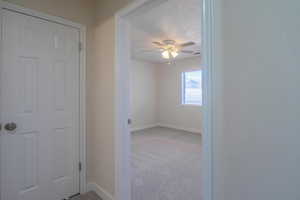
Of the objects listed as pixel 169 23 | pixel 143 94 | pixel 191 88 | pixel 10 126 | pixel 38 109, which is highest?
pixel 169 23

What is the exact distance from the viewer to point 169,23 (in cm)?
257

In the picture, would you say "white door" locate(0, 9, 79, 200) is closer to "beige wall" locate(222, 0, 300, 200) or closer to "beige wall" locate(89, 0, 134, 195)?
"beige wall" locate(89, 0, 134, 195)

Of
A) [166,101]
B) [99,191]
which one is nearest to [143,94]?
[166,101]

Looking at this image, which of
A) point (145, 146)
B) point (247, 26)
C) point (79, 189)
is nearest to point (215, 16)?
point (247, 26)

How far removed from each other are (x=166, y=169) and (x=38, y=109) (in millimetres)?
2000

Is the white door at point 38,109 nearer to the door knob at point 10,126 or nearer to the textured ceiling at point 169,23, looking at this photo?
the door knob at point 10,126

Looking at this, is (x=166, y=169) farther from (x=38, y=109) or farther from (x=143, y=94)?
(x=143, y=94)

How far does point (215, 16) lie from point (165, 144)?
333 cm

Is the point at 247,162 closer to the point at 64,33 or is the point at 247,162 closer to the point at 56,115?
the point at 56,115

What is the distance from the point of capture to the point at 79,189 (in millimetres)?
1875

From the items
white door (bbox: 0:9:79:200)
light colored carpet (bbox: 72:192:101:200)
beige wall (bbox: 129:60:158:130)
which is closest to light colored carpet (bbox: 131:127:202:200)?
light colored carpet (bbox: 72:192:101:200)

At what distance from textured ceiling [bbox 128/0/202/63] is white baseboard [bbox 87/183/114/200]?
1.96 meters

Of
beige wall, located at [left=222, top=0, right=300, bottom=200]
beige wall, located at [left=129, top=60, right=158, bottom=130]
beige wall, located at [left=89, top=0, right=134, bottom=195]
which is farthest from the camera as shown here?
beige wall, located at [left=129, top=60, right=158, bottom=130]

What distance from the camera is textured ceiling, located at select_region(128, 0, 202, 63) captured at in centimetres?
205
